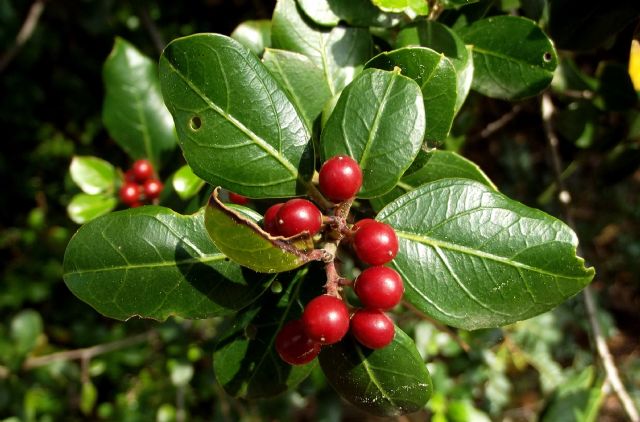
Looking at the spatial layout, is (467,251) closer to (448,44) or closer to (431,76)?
(431,76)

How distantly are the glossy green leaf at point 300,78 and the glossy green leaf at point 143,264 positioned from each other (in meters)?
0.36

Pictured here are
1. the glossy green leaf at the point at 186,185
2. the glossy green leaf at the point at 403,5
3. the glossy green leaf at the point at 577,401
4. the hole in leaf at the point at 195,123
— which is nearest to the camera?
the hole in leaf at the point at 195,123

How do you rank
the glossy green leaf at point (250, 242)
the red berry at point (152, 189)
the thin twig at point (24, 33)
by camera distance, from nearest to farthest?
1. the glossy green leaf at point (250, 242)
2. the red berry at point (152, 189)
3. the thin twig at point (24, 33)

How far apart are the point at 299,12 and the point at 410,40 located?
0.28 m

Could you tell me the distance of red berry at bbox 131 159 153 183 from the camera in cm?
175

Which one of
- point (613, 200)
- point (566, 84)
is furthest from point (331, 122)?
point (613, 200)

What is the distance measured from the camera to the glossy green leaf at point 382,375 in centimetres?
112

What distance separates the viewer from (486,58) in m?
1.42

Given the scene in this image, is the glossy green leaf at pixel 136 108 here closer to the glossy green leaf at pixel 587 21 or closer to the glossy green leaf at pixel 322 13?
the glossy green leaf at pixel 322 13

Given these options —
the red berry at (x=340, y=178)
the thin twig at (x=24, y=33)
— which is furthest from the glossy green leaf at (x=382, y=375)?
the thin twig at (x=24, y=33)

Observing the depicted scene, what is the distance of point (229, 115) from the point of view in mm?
1069

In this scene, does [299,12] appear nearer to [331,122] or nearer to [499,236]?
[331,122]

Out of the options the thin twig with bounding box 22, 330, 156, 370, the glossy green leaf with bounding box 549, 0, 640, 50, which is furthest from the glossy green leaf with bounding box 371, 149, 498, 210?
the thin twig with bounding box 22, 330, 156, 370

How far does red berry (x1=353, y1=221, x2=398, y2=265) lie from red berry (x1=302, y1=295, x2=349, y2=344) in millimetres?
106
